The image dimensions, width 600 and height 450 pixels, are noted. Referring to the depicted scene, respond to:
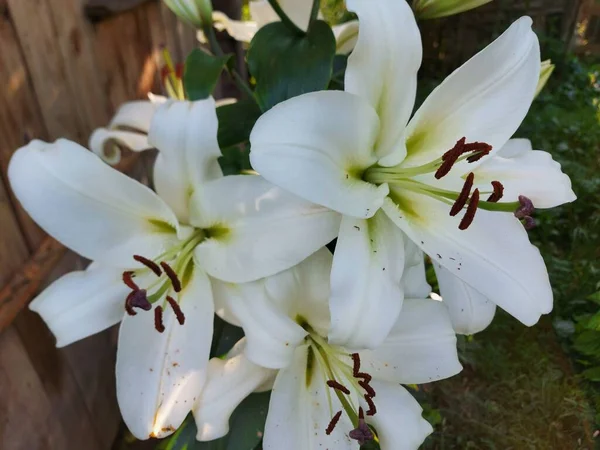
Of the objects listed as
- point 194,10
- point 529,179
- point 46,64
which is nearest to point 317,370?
point 529,179

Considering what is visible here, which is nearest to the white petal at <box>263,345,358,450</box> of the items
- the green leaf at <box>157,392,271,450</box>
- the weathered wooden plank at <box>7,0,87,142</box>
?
the green leaf at <box>157,392,271,450</box>

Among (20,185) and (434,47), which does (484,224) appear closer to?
(20,185)

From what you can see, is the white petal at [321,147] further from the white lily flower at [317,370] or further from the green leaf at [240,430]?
the green leaf at [240,430]

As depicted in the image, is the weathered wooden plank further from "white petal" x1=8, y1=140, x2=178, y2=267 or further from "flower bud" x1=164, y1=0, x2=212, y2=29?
"white petal" x1=8, y1=140, x2=178, y2=267

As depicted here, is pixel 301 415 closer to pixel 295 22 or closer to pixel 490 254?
pixel 490 254

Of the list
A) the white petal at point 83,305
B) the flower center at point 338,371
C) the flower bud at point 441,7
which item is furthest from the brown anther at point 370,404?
the flower bud at point 441,7

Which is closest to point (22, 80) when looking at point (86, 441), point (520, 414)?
point (86, 441)
